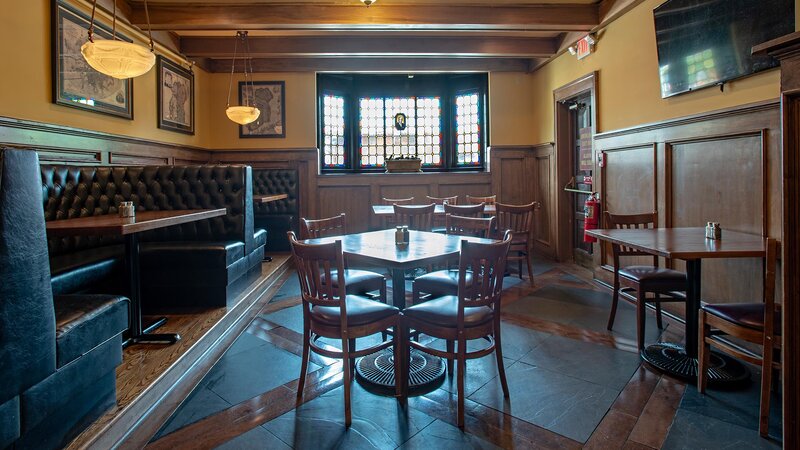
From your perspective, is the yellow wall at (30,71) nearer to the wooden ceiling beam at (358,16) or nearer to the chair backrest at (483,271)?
the wooden ceiling beam at (358,16)

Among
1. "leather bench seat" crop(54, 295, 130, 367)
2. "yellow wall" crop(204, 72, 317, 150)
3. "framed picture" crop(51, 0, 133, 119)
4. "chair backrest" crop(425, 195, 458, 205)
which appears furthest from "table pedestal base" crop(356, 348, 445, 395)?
"yellow wall" crop(204, 72, 317, 150)

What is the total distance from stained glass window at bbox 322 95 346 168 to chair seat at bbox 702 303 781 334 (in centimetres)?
591

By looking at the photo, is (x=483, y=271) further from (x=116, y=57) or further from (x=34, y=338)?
(x=116, y=57)

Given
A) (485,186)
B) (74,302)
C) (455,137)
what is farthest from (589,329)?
(455,137)

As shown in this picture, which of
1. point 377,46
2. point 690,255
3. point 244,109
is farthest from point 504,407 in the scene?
point 377,46

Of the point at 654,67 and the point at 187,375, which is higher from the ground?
the point at 654,67

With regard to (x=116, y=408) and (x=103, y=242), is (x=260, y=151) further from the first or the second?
(x=116, y=408)

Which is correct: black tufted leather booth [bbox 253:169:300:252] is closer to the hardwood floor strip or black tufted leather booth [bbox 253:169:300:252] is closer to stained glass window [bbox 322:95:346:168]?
stained glass window [bbox 322:95:346:168]

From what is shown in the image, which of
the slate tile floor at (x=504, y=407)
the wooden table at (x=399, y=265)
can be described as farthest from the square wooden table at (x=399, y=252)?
the slate tile floor at (x=504, y=407)

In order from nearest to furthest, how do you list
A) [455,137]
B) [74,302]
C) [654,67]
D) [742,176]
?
[74,302]
[742,176]
[654,67]
[455,137]

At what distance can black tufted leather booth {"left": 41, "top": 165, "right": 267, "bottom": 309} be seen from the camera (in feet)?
10.3

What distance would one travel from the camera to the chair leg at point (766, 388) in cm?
187

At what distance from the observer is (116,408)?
1893mm

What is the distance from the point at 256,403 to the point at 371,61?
563cm
